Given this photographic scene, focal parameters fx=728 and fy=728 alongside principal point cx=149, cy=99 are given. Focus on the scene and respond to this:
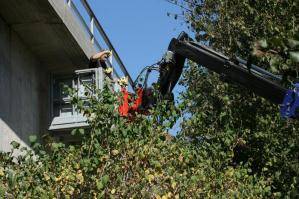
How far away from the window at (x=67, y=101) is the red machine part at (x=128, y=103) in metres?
2.19

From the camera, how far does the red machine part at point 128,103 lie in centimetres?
891

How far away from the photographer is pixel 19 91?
14914mm

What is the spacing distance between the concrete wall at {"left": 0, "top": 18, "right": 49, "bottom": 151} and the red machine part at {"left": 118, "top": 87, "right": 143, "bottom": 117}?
2.91 meters

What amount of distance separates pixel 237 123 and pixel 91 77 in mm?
3904

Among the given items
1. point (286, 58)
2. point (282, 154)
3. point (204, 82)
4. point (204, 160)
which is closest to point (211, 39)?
point (204, 82)

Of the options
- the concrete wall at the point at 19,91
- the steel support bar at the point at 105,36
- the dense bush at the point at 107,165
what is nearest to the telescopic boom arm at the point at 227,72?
the dense bush at the point at 107,165

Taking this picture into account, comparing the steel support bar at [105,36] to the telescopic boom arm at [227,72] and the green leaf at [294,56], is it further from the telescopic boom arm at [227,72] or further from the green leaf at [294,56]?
the green leaf at [294,56]

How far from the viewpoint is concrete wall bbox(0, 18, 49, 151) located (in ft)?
46.7

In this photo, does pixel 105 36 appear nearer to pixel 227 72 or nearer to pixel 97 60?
pixel 97 60

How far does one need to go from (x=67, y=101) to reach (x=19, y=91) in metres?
1.54

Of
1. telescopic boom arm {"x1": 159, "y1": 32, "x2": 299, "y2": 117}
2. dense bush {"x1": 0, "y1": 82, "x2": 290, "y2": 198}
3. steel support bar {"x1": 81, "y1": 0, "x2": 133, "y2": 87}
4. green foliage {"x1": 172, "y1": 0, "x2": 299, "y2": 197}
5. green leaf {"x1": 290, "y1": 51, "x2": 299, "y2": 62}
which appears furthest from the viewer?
steel support bar {"x1": 81, "y1": 0, "x2": 133, "y2": 87}

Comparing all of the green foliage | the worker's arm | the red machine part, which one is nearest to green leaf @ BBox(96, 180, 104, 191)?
the red machine part

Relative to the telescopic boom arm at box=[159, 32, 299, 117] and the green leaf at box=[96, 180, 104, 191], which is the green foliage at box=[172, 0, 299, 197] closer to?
the telescopic boom arm at box=[159, 32, 299, 117]

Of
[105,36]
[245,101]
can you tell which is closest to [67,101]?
[105,36]
